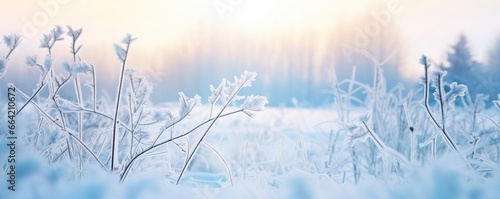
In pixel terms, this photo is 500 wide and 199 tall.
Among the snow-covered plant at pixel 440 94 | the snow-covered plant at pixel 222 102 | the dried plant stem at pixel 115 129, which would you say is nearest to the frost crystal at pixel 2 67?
the dried plant stem at pixel 115 129

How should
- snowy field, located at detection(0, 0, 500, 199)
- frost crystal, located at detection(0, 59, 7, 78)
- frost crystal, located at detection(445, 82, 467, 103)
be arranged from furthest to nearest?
frost crystal, located at detection(0, 59, 7, 78) → snowy field, located at detection(0, 0, 500, 199) → frost crystal, located at detection(445, 82, 467, 103)

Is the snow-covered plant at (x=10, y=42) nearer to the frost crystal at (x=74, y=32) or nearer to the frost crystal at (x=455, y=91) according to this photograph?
the frost crystal at (x=74, y=32)

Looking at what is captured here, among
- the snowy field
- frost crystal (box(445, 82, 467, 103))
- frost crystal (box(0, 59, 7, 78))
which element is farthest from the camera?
frost crystal (box(0, 59, 7, 78))

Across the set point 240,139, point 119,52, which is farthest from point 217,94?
point 119,52

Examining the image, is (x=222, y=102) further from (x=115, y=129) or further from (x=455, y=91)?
(x=455, y=91)

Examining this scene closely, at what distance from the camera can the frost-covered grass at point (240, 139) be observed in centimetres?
148

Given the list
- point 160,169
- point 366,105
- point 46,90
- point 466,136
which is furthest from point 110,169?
point 466,136

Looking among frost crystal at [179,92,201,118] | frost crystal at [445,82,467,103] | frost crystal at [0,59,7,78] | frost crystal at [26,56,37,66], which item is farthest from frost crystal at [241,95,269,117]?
frost crystal at [0,59,7,78]

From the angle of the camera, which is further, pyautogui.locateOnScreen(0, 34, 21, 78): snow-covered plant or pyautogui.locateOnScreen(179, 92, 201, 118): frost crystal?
pyautogui.locateOnScreen(0, 34, 21, 78): snow-covered plant

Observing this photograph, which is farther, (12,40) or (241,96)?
(12,40)

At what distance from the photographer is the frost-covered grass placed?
148 cm

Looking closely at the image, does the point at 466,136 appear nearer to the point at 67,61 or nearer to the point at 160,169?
the point at 160,169

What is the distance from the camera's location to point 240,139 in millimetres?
1624

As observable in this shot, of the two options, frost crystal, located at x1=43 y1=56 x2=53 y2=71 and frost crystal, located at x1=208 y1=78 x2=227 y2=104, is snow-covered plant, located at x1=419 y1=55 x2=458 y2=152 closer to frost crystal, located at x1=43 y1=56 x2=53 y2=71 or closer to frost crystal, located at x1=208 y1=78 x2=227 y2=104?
frost crystal, located at x1=208 y1=78 x2=227 y2=104
